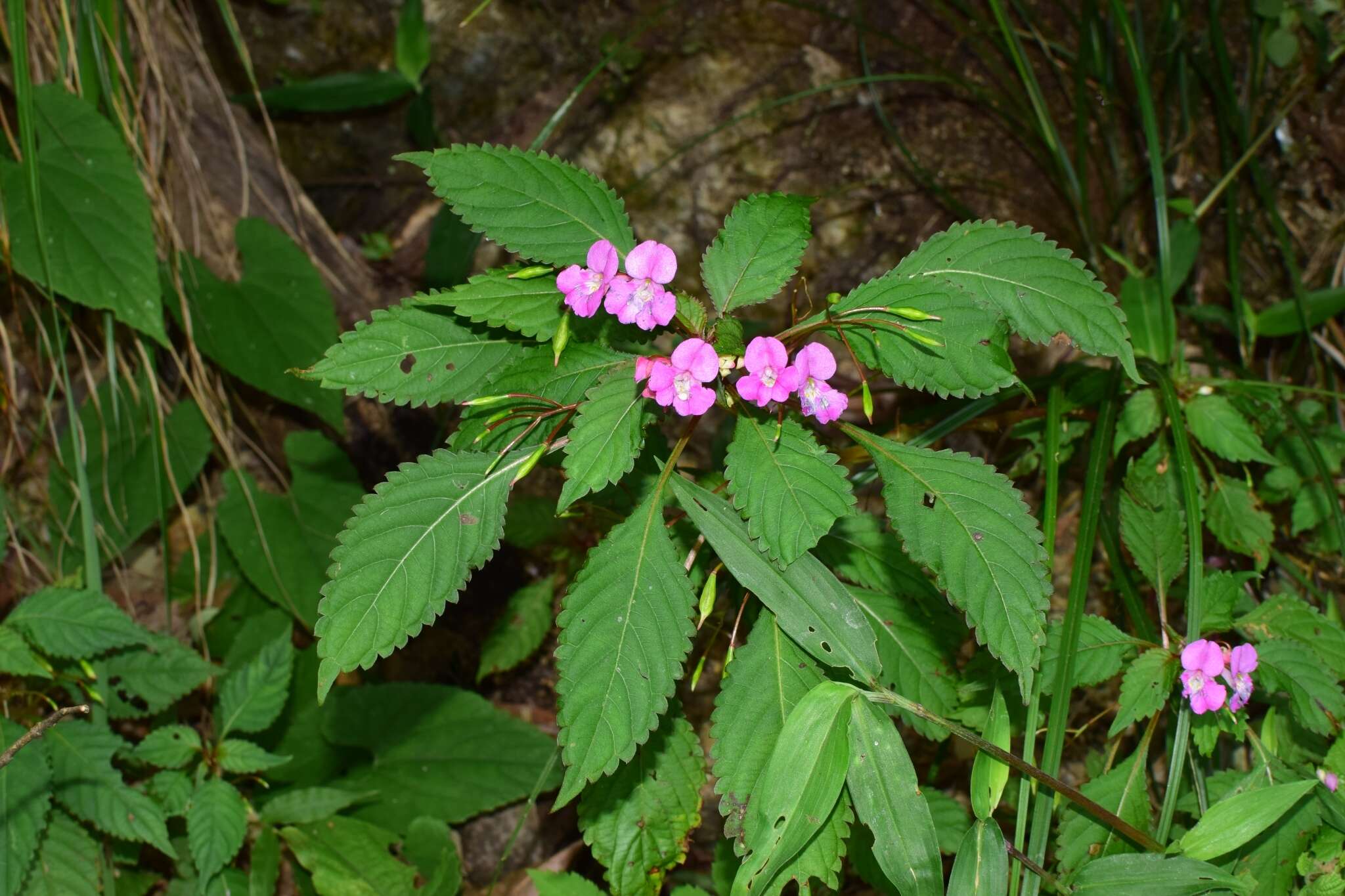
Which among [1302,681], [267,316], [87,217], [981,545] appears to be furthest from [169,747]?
[1302,681]

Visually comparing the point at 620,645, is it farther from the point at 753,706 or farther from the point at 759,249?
the point at 759,249

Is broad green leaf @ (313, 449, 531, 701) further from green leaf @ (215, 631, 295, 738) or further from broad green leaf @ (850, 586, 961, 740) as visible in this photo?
green leaf @ (215, 631, 295, 738)

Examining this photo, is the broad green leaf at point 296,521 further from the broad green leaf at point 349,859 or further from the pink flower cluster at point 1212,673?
the pink flower cluster at point 1212,673

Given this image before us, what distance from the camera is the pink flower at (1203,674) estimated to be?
1.42m

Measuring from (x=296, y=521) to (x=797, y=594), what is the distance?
60.8 inches

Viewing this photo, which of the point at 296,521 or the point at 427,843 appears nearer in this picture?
the point at 427,843

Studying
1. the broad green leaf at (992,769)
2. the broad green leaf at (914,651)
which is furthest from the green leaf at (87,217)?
the broad green leaf at (992,769)

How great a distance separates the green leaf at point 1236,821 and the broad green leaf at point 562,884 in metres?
0.93

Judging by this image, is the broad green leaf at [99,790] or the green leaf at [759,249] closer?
the green leaf at [759,249]

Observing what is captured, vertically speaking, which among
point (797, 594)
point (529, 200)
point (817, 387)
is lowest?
point (797, 594)

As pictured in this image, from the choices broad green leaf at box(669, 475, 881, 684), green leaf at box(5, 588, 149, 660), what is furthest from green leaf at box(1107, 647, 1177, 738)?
green leaf at box(5, 588, 149, 660)

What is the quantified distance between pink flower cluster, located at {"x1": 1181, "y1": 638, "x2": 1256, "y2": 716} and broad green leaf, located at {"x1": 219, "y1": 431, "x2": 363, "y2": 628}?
67.8 inches

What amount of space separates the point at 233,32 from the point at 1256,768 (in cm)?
256

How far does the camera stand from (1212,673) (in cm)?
143
